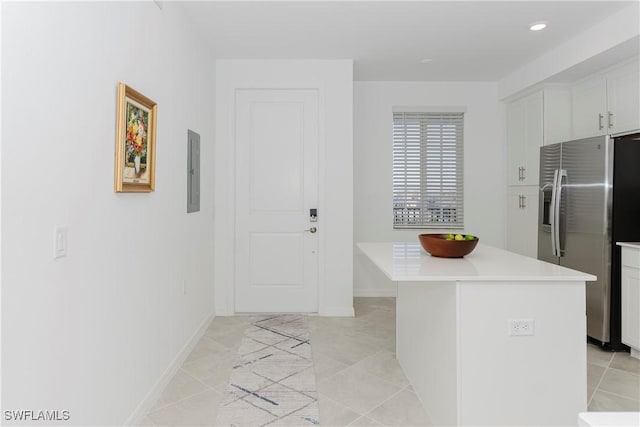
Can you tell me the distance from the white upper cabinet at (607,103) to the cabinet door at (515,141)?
1.91ft

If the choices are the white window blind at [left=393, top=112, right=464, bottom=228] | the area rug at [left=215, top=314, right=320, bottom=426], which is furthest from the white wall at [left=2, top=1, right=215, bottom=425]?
the white window blind at [left=393, top=112, right=464, bottom=228]

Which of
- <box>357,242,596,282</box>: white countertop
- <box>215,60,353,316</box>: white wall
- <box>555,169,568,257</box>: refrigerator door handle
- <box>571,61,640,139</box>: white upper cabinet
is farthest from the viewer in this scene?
<box>215,60,353,316</box>: white wall

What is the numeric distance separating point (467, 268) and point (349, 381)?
1.16m

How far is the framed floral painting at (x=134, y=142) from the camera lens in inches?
77.0

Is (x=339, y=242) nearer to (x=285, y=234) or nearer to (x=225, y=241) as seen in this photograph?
(x=285, y=234)

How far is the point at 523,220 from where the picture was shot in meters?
4.66

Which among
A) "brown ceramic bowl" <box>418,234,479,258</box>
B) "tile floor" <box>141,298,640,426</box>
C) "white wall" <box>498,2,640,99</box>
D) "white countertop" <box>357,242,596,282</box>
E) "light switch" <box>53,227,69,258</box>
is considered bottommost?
"tile floor" <box>141,298,640,426</box>

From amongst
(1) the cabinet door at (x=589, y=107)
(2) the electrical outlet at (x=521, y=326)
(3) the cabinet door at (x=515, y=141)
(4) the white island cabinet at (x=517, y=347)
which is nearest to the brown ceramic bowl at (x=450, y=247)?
(4) the white island cabinet at (x=517, y=347)

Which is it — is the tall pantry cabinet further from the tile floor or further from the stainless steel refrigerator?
the tile floor

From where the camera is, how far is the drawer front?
2.99m

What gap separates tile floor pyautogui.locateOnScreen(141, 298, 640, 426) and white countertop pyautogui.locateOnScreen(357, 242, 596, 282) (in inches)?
33.1

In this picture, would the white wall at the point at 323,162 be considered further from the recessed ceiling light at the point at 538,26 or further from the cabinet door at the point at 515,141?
the cabinet door at the point at 515,141

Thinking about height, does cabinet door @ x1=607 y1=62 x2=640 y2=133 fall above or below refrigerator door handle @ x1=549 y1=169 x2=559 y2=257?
above

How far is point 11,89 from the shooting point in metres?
1.23
